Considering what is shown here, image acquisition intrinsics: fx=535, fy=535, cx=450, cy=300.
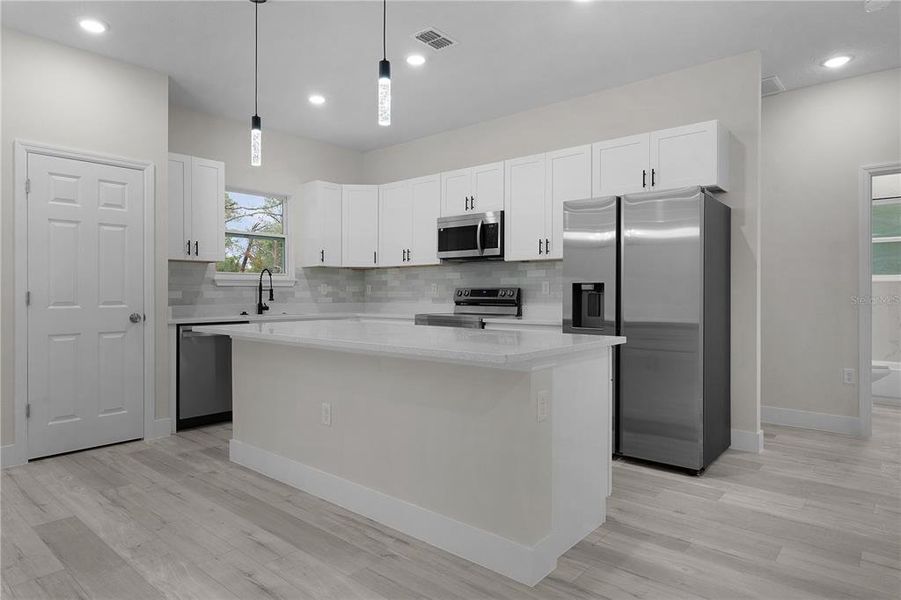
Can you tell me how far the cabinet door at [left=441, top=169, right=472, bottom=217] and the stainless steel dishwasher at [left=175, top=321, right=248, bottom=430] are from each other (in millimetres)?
2279

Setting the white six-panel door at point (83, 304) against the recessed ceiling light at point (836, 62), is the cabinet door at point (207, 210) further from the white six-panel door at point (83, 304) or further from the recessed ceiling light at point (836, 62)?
the recessed ceiling light at point (836, 62)

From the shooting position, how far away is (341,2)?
3105 mm

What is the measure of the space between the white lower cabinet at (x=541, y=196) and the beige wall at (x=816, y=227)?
1.70m

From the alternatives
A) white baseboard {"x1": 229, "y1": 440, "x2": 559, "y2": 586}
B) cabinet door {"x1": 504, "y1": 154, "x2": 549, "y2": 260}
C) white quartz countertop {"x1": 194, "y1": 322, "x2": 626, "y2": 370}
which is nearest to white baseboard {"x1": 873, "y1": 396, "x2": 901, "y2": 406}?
cabinet door {"x1": 504, "y1": 154, "x2": 549, "y2": 260}

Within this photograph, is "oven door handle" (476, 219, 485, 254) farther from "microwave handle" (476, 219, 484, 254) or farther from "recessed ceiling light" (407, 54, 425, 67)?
"recessed ceiling light" (407, 54, 425, 67)

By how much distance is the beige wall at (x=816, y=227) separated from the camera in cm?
411

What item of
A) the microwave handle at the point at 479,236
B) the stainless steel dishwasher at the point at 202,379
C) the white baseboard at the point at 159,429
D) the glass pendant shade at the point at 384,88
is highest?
the glass pendant shade at the point at 384,88

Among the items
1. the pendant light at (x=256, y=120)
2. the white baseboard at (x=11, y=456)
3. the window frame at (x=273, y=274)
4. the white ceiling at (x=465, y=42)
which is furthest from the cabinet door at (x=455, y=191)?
the white baseboard at (x=11, y=456)

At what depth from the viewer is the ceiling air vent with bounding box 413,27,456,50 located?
3445 mm

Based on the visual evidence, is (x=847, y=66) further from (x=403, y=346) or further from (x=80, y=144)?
(x=80, y=144)

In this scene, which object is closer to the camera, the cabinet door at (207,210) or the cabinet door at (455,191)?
the cabinet door at (207,210)

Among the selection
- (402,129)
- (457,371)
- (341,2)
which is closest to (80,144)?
(341,2)

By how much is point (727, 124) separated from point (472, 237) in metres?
2.22

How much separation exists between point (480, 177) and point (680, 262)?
7.28 feet
